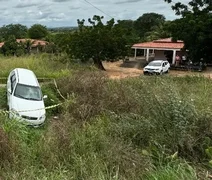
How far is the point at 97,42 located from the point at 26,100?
20013mm

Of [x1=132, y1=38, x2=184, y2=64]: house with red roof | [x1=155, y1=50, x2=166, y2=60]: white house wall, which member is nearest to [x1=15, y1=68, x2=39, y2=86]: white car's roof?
[x1=132, y1=38, x2=184, y2=64]: house with red roof

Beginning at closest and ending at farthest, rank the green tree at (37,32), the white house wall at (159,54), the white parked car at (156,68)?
the white parked car at (156,68)
the white house wall at (159,54)
the green tree at (37,32)

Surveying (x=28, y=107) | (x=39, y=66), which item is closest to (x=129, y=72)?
(x=39, y=66)

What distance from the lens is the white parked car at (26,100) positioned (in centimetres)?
991

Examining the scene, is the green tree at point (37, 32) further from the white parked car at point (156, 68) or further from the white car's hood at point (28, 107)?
the white car's hood at point (28, 107)

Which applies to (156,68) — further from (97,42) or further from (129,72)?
(97,42)

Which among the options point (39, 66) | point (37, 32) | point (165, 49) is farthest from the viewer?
point (37, 32)

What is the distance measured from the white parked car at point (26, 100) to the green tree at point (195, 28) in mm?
13140

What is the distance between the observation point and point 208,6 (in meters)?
22.3

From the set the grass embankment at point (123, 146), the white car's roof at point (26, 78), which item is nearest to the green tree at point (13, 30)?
the white car's roof at point (26, 78)

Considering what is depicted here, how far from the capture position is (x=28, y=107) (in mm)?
10461

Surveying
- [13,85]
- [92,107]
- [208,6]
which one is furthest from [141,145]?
[208,6]

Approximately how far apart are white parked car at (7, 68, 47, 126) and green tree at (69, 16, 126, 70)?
1790cm

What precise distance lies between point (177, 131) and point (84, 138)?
2.00 metres
